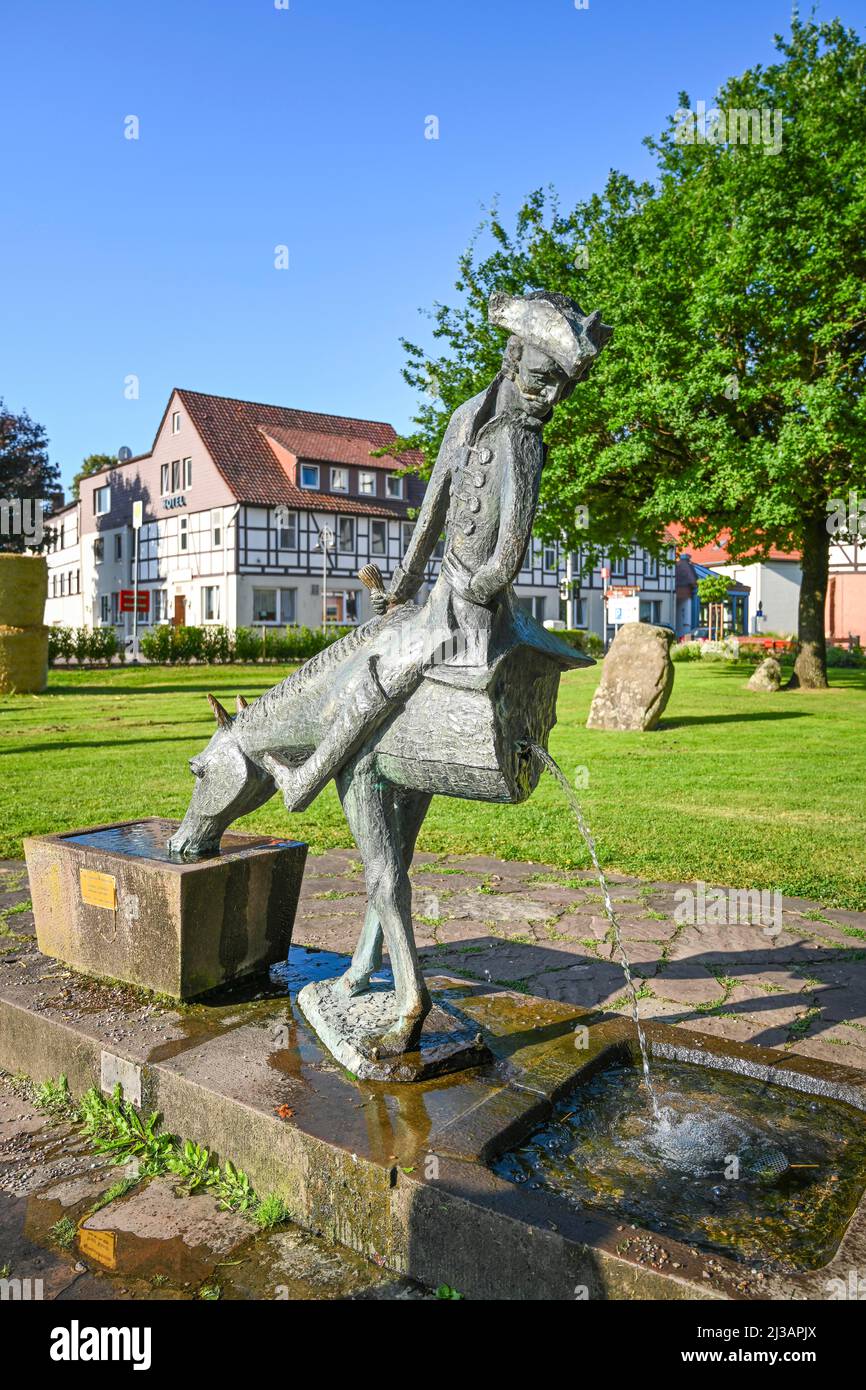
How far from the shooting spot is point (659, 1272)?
194 centimetres

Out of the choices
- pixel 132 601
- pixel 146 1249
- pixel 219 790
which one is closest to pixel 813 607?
pixel 219 790

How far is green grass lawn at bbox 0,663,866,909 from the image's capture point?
6750 millimetres

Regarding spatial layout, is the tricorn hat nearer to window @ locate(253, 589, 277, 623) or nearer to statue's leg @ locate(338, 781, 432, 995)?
statue's leg @ locate(338, 781, 432, 995)

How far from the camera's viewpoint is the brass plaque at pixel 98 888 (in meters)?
3.49

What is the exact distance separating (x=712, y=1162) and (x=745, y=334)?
A: 18296mm

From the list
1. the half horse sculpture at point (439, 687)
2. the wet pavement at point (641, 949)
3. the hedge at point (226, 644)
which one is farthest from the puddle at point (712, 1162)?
the hedge at point (226, 644)

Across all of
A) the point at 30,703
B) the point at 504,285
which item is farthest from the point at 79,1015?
A: the point at 504,285

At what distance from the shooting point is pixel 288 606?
118 ft

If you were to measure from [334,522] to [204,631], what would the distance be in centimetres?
902

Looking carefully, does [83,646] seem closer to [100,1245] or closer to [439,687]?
[439,687]

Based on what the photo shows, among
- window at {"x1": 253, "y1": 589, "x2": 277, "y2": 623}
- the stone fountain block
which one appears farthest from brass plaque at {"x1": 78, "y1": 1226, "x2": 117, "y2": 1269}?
window at {"x1": 253, "y1": 589, "x2": 277, "y2": 623}

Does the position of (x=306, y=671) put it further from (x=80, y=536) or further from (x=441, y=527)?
(x=80, y=536)

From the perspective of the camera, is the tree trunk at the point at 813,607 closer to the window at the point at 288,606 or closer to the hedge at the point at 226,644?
the hedge at the point at 226,644

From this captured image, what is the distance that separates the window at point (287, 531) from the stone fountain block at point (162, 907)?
106 ft
